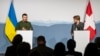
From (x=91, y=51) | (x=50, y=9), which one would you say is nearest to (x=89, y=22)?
(x=50, y=9)

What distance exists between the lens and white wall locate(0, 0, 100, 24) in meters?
8.54

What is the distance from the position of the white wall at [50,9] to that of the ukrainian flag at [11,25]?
0.27 metres

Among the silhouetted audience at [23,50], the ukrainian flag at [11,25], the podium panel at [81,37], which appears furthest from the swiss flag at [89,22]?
the silhouetted audience at [23,50]

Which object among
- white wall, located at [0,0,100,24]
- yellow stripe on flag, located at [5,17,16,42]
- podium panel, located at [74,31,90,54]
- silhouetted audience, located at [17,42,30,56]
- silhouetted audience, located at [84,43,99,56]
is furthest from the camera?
white wall, located at [0,0,100,24]

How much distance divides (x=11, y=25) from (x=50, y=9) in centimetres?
145

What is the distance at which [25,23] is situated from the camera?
764 cm

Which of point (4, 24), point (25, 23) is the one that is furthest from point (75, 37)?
point (4, 24)

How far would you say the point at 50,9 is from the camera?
8.58 m

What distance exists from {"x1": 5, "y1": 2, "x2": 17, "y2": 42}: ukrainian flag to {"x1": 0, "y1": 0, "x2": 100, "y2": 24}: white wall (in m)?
0.27

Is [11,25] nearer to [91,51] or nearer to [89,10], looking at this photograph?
[89,10]

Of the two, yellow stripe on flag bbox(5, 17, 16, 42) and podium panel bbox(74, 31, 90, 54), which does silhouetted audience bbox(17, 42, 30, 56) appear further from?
yellow stripe on flag bbox(5, 17, 16, 42)

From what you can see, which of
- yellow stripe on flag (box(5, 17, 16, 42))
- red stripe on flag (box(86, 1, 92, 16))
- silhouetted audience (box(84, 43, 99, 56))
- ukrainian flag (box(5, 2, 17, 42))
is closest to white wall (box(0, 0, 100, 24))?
red stripe on flag (box(86, 1, 92, 16))

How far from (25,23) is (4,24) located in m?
1.24

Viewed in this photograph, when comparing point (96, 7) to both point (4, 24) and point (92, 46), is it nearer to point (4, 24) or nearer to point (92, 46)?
point (4, 24)
